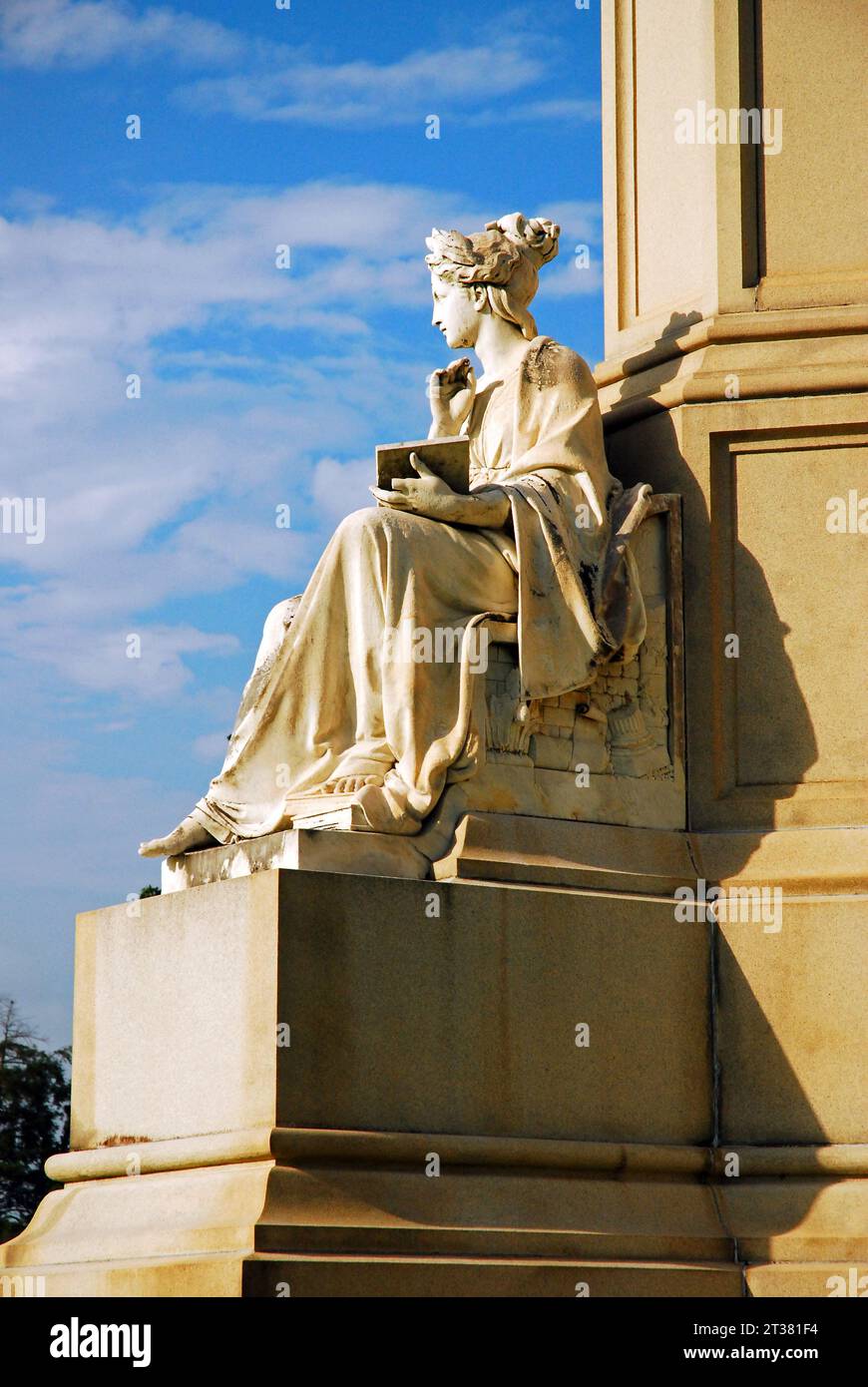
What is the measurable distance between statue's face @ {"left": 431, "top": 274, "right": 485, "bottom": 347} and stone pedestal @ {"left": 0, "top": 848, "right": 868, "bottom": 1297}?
284cm

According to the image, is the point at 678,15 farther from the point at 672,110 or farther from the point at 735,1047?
the point at 735,1047

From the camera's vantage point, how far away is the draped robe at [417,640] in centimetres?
1050

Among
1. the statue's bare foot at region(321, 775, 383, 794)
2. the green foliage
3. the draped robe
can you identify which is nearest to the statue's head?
the draped robe

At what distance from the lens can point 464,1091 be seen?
10.0 meters

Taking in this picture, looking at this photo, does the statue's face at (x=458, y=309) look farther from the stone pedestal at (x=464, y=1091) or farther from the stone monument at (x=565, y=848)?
the stone pedestal at (x=464, y=1091)

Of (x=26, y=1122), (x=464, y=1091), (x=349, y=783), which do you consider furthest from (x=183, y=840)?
(x=26, y=1122)

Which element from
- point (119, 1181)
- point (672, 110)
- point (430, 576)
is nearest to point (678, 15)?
point (672, 110)

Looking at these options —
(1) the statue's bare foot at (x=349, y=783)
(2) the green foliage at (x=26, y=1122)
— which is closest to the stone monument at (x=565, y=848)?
(1) the statue's bare foot at (x=349, y=783)

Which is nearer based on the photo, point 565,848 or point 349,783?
point 349,783

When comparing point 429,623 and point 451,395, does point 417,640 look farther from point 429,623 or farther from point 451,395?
point 451,395

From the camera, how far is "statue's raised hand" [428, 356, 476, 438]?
1190 centimetres

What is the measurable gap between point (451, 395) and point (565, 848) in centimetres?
256
